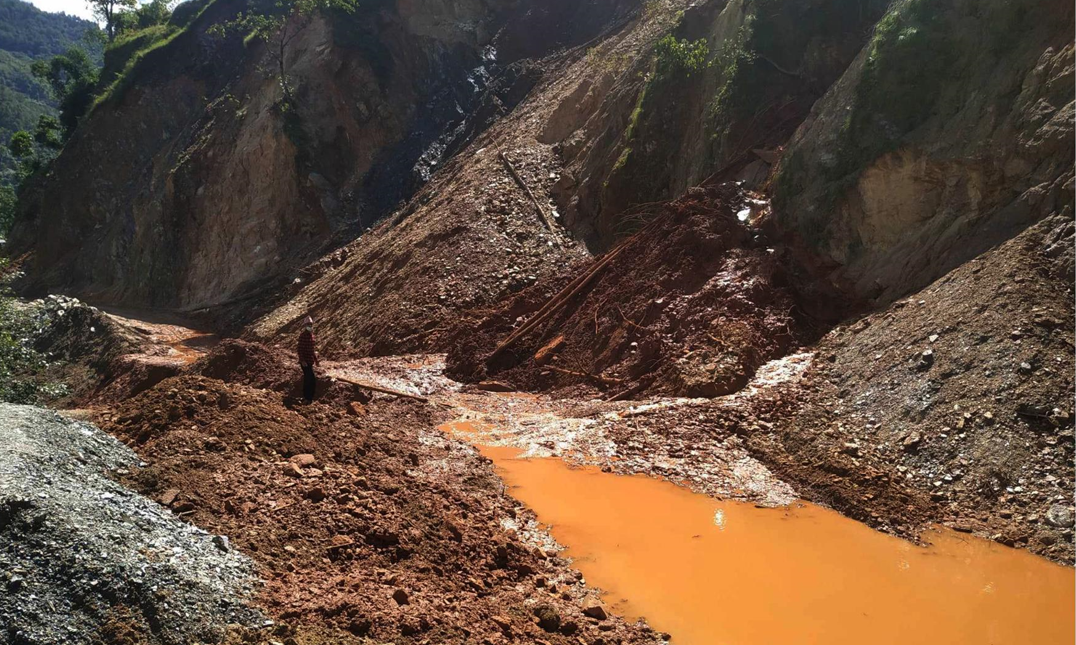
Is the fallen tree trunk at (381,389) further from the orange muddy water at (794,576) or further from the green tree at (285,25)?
the green tree at (285,25)

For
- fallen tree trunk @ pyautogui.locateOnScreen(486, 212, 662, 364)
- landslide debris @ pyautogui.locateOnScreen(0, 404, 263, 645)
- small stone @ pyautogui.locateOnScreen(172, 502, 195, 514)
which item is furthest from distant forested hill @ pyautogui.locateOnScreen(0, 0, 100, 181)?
landslide debris @ pyautogui.locateOnScreen(0, 404, 263, 645)

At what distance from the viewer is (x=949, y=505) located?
7562 millimetres

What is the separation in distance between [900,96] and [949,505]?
25.0 feet

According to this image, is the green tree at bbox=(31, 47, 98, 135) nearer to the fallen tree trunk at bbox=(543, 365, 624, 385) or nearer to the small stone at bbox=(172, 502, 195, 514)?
the fallen tree trunk at bbox=(543, 365, 624, 385)

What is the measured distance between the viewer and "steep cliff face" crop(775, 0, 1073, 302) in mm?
10164

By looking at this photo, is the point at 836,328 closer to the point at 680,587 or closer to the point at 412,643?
the point at 680,587

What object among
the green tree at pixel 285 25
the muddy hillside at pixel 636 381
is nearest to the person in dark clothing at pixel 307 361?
the muddy hillside at pixel 636 381

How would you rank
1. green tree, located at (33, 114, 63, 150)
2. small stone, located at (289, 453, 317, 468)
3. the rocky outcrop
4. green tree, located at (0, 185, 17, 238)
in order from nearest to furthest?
small stone, located at (289, 453, 317, 468) < the rocky outcrop < green tree, located at (0, 185, 17, 238) < green tree, located at (33, 114, 63, 150)

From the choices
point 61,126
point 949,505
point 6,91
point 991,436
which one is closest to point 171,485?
point 949,505

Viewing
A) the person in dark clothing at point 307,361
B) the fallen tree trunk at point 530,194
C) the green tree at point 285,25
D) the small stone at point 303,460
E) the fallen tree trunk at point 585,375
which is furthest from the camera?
the green tree at point 285,25

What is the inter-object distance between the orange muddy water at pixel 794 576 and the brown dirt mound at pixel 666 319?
3366 millimetres

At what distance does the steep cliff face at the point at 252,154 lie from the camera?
26562 mm

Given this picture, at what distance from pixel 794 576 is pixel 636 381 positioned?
5.75 meters

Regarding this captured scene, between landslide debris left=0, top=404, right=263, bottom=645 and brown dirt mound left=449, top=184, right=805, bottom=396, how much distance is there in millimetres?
7421
